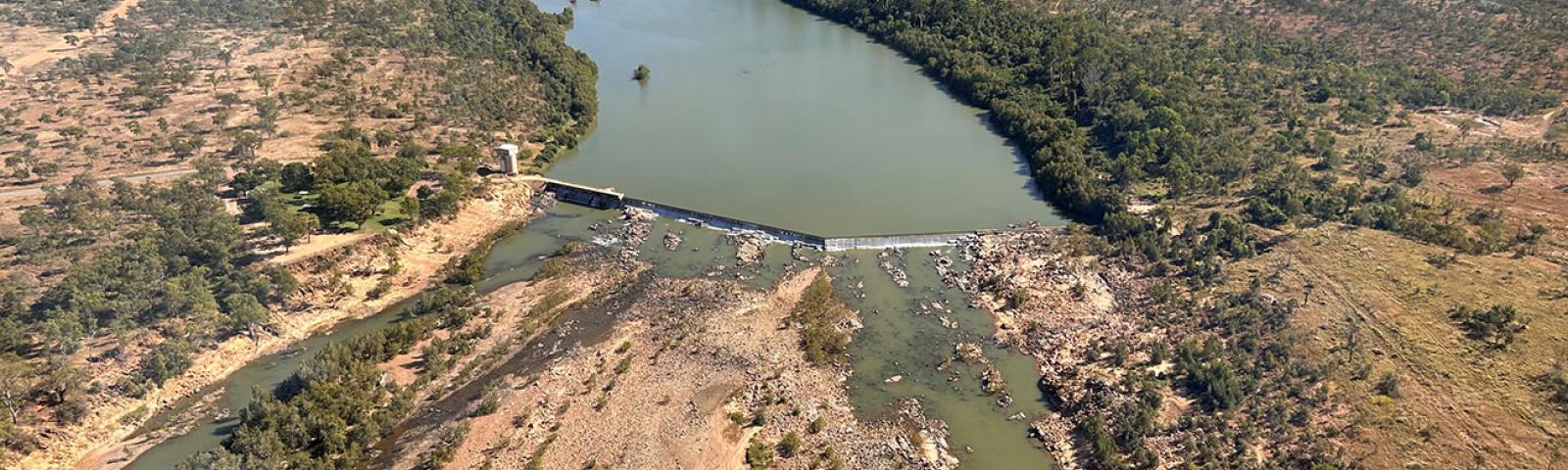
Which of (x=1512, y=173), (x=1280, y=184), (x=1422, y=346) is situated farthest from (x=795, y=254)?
(x=1512, y=173)

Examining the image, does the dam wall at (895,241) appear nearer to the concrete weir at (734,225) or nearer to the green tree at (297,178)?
the concrete weir at (734,225)

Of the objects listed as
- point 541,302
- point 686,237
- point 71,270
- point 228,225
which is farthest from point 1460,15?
point 71,270

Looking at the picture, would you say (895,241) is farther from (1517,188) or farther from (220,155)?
(220,155)

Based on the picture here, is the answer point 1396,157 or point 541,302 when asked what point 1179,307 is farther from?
point 541,302

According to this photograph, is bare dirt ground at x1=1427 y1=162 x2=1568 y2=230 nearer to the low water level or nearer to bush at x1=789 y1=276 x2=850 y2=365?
the low water level

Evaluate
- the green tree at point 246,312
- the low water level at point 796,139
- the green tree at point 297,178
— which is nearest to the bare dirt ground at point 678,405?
the green tree at point 246,312

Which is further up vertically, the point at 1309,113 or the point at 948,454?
the point at 1309,113
